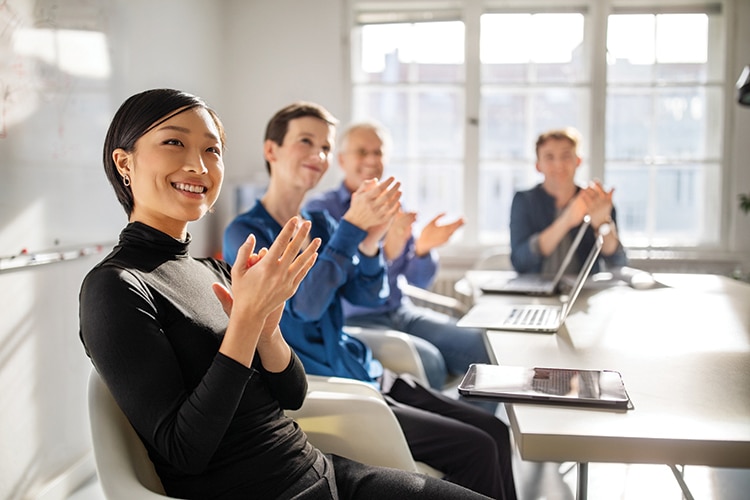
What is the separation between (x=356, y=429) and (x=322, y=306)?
44 cm

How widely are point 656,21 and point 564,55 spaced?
0.58 meters

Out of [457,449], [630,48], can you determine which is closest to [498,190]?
[630,48]

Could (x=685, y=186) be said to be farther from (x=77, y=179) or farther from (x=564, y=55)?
(x=77, y=179)

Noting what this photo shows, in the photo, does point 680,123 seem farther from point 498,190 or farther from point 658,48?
point 498,190

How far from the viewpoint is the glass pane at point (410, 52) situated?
4.54 meters

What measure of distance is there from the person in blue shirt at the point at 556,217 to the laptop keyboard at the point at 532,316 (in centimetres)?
72

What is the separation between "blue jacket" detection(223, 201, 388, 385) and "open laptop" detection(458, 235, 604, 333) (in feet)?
1.05

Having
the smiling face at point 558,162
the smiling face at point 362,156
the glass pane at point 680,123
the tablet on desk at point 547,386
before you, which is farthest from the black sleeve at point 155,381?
the glass pane at point 680,123

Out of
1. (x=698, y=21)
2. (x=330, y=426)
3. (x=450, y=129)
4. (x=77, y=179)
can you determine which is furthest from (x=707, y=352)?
(x=698, y=21)

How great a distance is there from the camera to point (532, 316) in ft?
6.51

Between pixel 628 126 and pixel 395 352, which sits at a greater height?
pixel 628 126

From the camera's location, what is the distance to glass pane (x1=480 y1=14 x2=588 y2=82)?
176 inches

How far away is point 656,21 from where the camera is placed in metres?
4.40

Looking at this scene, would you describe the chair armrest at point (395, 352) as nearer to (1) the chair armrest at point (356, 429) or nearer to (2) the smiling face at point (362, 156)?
(1) the chair armrest at point (356, 429)
